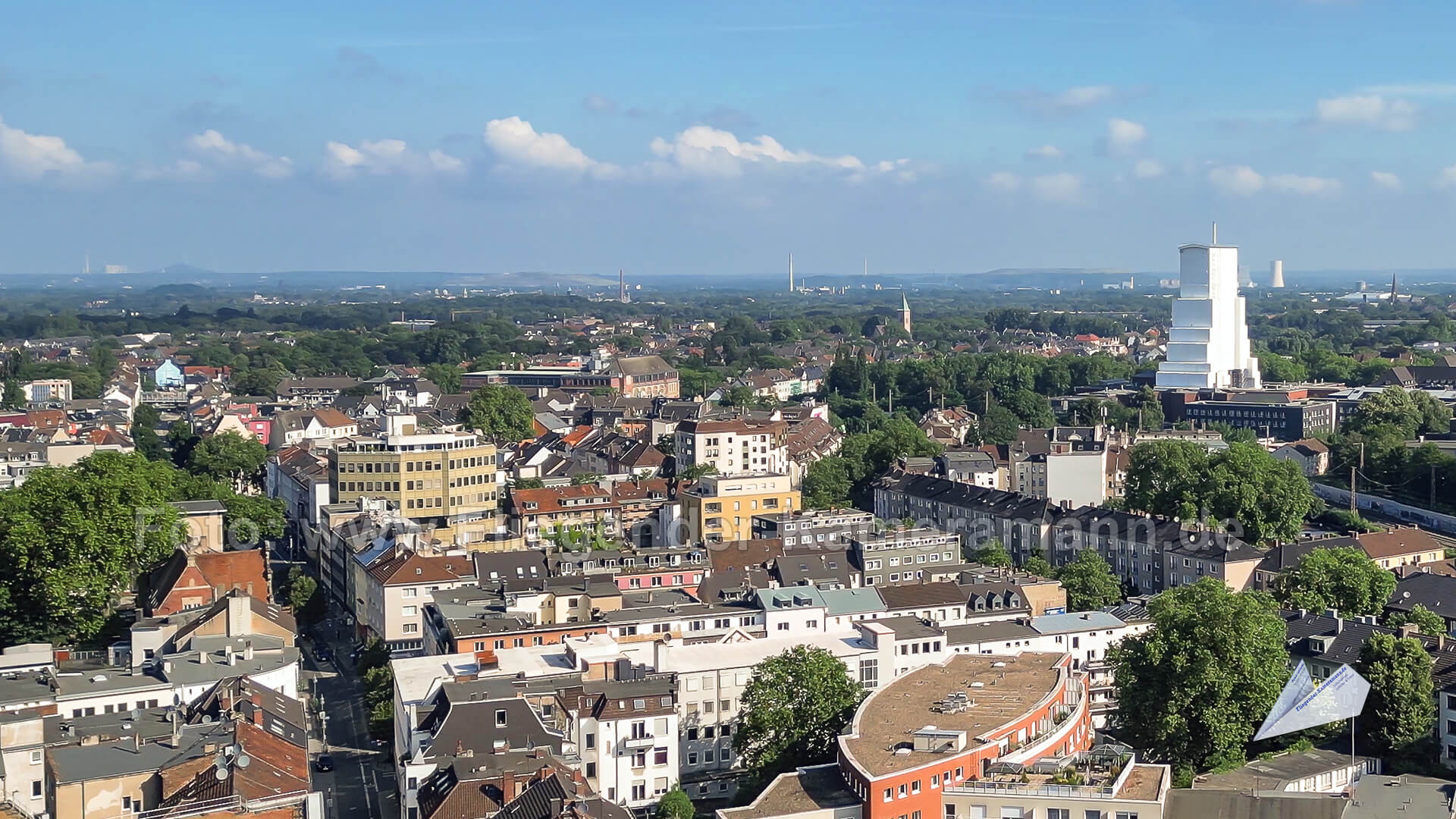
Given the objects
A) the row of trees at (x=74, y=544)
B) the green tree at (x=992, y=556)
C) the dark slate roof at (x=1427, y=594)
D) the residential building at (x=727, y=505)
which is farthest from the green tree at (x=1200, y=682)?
the row of trees at (x=74, y=544)

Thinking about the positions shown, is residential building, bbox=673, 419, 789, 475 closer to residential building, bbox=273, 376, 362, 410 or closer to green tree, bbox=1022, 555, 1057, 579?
green tree, bbox=1022, 555, 1057, 579

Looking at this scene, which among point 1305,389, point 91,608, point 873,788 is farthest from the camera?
point 1305,389

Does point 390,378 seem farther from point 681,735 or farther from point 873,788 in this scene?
point 873,788

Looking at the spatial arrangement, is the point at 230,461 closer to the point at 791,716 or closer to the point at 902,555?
the point at 902,555

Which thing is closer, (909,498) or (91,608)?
(91,608)

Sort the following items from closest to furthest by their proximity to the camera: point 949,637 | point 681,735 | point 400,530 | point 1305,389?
1. point 681,735
2. point 949,637
3. point 400,530
4. point 1305,389

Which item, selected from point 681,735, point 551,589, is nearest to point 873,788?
point 681,735
